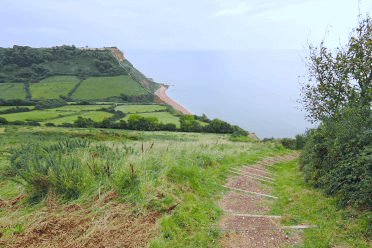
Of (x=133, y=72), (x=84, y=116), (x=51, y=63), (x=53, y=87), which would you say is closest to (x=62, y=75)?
(x=53, y=87)

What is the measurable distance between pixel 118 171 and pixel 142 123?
167 ft

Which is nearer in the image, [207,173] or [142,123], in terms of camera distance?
[207,173]

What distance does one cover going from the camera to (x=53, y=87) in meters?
99.8

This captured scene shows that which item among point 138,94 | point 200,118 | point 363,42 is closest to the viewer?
point 363,42

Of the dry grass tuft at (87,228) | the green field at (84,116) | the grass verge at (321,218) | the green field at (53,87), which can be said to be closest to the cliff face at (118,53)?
the green field at (53,87)

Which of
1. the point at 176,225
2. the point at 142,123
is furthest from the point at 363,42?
the point at 142,123

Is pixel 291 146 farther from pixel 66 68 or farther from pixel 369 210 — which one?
pixel 66 68

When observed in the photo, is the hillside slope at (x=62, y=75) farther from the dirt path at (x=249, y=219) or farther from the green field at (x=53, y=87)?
the dirt path at (x=249, y=219)

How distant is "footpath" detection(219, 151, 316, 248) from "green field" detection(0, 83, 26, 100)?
112m

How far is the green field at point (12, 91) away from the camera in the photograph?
87.0 m

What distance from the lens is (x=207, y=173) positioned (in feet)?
21.8

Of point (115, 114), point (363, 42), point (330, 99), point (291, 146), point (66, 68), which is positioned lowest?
point (115, 114)

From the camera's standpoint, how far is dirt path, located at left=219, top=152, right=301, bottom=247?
3.54 meters

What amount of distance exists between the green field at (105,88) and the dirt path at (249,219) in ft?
344
